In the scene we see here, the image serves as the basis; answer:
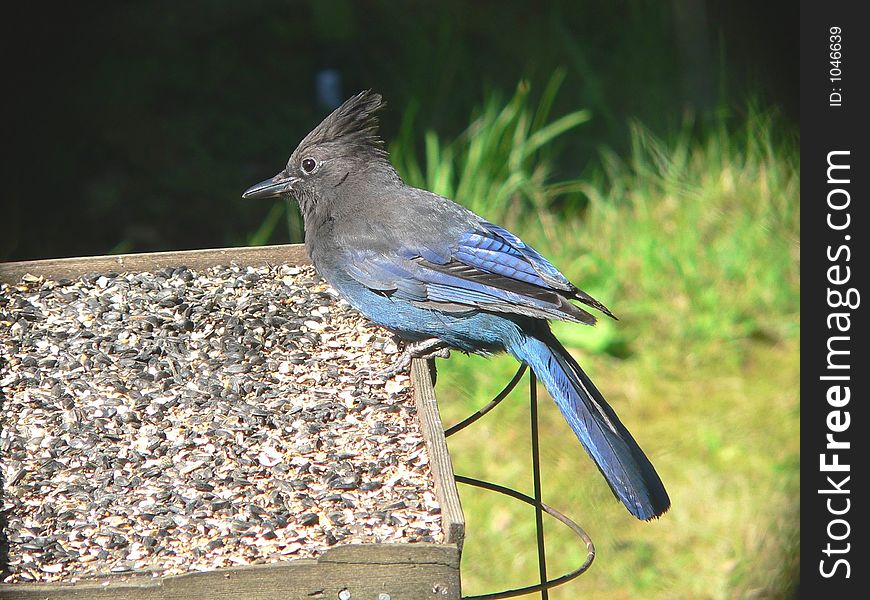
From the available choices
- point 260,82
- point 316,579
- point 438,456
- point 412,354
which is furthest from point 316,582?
point 260,82

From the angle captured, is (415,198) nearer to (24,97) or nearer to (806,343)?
(806,343)

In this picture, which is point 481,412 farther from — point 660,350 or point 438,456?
point 660,350

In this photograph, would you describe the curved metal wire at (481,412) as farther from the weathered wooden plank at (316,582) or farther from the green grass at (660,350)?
the green grass at (660,350)

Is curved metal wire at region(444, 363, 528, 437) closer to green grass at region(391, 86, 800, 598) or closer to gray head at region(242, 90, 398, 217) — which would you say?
gray head at region(242, 90, 398, 217)

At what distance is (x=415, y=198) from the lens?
3324 mm

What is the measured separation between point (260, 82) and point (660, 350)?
9.99 ft

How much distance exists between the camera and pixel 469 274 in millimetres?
3039

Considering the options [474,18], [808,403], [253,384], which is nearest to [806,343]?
[808,403]

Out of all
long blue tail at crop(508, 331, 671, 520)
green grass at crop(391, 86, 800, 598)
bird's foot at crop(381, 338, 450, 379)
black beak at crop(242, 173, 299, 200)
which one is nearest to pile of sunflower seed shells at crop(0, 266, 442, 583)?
bird's foot at crop(381, 338, 450, 379)

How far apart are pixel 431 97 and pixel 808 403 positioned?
314 cm

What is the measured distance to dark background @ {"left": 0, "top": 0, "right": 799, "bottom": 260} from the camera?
609 centimetres

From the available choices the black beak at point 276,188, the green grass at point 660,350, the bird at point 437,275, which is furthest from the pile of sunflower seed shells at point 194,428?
the green grass at point 660,350

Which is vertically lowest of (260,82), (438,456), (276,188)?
(438,456)

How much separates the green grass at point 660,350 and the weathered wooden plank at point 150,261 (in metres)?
1.65
